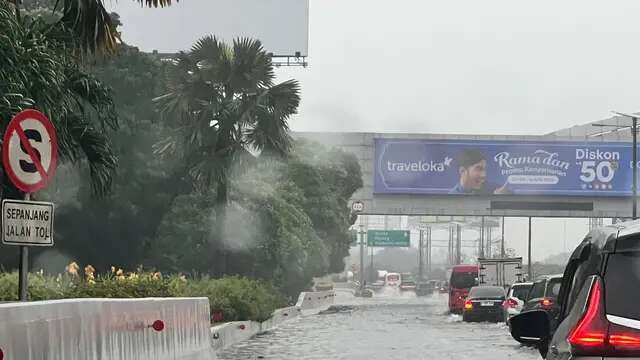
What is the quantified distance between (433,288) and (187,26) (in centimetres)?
6867

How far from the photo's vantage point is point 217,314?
2798 centimetres

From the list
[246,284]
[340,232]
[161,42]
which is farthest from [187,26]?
[246,284]

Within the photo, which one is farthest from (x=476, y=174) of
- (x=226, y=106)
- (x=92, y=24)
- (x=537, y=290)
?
(x=92, y=24)

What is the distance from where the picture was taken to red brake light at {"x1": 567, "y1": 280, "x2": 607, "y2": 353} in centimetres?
426

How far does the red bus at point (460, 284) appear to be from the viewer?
159 ft

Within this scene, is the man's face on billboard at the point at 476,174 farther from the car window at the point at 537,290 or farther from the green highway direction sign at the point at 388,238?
the green highway direction sign at the point at 388,238

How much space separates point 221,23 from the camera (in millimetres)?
65625

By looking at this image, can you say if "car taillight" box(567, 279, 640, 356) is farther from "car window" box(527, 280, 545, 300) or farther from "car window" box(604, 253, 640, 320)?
"car window" box(527, 280, 545, 300)

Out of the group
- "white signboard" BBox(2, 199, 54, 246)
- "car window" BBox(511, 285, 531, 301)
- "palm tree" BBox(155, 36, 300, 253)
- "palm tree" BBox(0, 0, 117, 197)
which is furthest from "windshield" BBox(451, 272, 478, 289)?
"white signboard" BBox(2, 199, 54, 246)

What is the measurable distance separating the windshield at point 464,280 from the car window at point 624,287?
4670cm

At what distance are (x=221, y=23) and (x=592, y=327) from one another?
62.6 m

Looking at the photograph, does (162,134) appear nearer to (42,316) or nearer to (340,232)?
(340,232)

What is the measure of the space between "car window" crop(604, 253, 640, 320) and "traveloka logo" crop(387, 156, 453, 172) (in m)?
62.9

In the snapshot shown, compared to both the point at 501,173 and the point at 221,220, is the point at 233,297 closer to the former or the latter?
the point at 221,220
